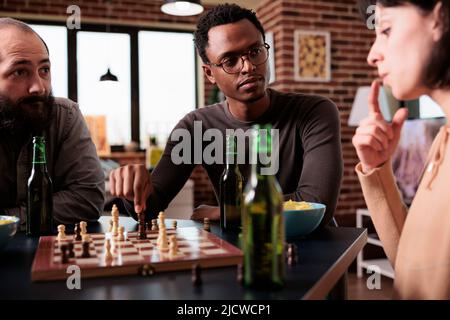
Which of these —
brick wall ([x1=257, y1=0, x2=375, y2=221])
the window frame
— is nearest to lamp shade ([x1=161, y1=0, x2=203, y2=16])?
brick wall ([x1=257, y1=0, x2=375, y2=221])

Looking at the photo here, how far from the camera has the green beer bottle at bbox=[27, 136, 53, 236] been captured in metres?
1.30

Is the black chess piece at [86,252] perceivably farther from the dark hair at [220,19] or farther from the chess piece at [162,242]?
the dark hair at [220,19]

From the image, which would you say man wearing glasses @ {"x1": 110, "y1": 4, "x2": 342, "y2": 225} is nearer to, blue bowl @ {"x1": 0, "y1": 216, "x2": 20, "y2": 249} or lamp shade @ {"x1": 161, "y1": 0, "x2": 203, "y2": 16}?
blue bowl @ {"x1": 0, "y1": 216, "x2": 20, "y2": 249}

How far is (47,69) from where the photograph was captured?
1708 millimetres

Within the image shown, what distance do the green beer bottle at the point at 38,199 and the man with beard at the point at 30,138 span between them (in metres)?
0.22

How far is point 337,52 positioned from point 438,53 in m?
4.39

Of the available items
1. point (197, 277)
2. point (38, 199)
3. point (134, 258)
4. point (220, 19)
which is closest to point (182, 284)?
point (197, 277)

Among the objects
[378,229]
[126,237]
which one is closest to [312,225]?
[378,229]

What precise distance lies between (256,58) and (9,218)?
3.44ft

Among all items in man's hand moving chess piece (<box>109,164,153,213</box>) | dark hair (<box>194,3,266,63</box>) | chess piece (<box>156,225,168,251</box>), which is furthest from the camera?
dark hair (<box>194,3,266,63</box>)

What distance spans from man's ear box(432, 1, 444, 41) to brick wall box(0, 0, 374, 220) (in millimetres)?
4027

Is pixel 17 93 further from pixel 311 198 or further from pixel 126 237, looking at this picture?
pixel 311 198

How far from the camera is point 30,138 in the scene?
1646 millimetres

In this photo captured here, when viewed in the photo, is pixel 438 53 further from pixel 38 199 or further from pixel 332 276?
pixel 38 199
